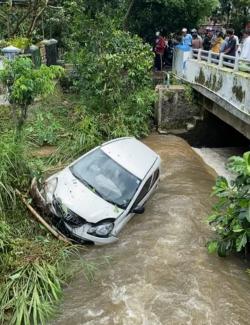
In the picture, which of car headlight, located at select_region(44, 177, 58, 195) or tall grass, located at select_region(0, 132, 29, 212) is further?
car headlight, located at select_region(44, 177, 58, 195)

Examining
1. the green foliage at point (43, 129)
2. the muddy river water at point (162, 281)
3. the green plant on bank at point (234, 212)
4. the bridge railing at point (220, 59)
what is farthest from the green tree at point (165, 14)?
the green plant on bank at point (234, 212)

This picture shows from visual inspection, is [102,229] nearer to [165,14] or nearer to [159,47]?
[159,47]

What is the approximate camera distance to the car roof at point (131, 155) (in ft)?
29.9

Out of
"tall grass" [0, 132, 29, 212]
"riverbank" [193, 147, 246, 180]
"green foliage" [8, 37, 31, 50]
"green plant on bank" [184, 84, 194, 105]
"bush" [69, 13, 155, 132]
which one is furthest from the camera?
"green plant on bank" [184, 84, 194, 105]

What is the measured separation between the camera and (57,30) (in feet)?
66.4

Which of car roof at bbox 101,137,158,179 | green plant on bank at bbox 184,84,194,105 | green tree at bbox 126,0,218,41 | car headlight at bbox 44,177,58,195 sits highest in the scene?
green tree at bbox 126,0,218,41

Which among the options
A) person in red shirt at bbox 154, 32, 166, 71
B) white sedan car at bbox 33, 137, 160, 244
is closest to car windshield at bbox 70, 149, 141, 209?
white sedan car at bbox 33, 137, 160, 244

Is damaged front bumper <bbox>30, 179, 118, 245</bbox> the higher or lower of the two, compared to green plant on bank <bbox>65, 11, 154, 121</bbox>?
lower

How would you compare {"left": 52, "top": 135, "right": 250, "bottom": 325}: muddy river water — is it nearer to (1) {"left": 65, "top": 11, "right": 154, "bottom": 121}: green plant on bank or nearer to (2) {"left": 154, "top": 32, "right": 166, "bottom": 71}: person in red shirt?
(1) {"left": 65, "top": 11, "right": 154, "bottom": 121}: green plant on bank

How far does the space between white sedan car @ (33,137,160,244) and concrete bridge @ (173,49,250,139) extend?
11.3 ft

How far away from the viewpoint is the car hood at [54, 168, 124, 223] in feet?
26.1

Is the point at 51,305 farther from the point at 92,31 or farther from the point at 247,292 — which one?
the point at 92,31

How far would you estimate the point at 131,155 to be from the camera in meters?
9.50

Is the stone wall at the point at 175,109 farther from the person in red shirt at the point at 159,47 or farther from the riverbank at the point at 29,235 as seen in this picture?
the person in red shirt at the point at 159,47
